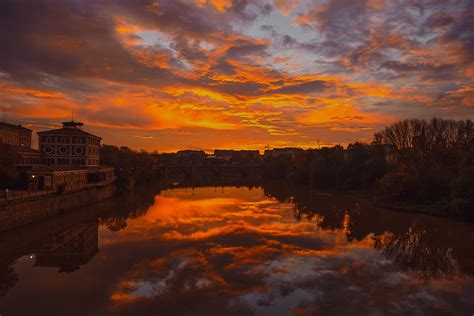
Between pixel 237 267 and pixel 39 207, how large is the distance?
22.8m

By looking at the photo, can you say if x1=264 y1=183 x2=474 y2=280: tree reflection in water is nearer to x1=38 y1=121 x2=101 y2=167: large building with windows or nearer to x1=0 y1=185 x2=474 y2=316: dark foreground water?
x1=0 y1=185 x2=474 y2=316: dark foreground water

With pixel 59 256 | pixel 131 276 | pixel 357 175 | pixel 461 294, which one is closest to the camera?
pixel 461 294

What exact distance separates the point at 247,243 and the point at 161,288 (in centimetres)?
1100

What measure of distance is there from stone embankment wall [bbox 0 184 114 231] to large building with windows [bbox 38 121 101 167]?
591 inches

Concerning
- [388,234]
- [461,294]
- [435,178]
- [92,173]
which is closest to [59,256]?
[461,294]

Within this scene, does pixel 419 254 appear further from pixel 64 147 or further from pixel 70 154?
pixel 64 147

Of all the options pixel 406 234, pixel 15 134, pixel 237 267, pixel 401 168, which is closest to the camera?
pixel 237 267

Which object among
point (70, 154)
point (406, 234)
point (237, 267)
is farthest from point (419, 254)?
point (70, 154)

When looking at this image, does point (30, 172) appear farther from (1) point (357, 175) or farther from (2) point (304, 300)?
(1) point (357, 175)

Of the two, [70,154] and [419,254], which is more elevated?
[70,154]

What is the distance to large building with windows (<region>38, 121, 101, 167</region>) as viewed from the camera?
6244 cm

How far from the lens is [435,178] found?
46.1 meters

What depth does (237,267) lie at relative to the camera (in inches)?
840

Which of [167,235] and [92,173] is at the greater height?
[92,173]
